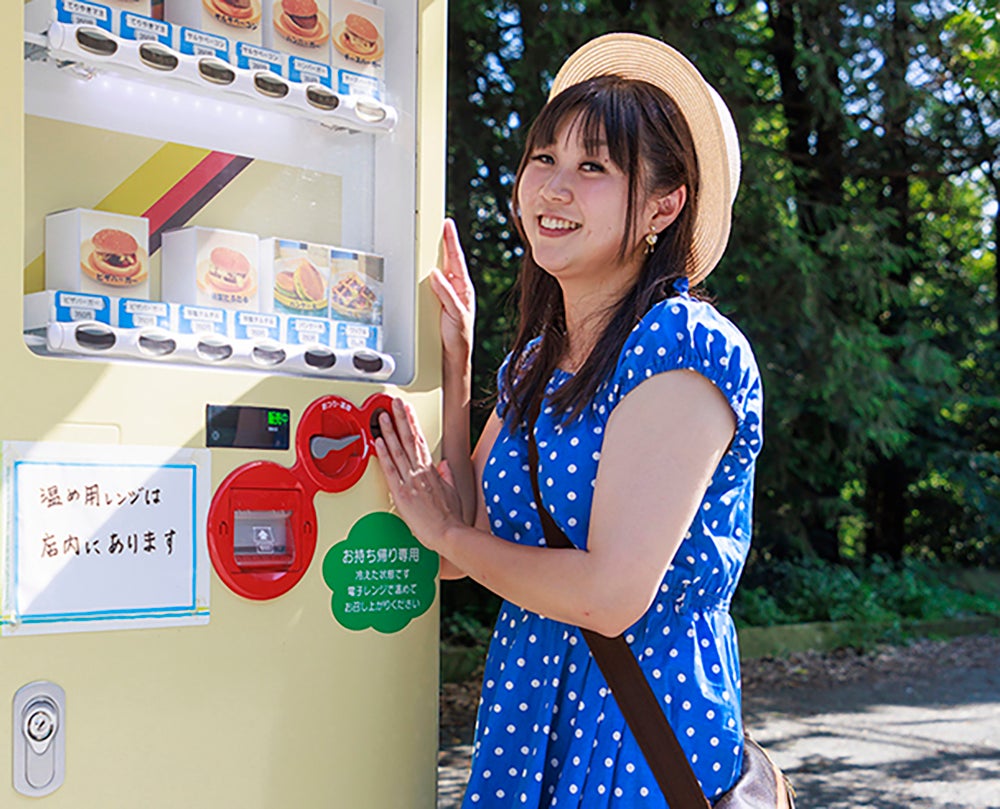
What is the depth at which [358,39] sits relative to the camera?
2070 millimetres

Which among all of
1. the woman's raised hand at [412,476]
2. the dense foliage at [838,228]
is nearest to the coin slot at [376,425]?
the woman's raised hand at [412,476]

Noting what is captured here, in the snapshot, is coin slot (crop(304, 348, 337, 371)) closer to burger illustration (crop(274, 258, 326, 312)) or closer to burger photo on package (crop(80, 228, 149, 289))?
burger illustration (crop(274, 258, 326, 312))

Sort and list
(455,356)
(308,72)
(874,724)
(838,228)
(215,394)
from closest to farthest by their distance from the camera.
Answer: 1. (215,394)
2. (308,72)
3. (455,356)
4. (874,724)
5. (838,228)

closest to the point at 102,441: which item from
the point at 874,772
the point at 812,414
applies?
the point at 874,772

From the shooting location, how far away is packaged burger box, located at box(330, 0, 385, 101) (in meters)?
2.03

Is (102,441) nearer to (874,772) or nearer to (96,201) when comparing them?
(96,201)

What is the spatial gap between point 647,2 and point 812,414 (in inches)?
159

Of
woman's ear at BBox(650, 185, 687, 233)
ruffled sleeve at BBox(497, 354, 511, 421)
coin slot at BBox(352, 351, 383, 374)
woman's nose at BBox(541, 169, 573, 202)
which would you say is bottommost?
ruffled sleeve at BBox(497, 354, 511, 421)

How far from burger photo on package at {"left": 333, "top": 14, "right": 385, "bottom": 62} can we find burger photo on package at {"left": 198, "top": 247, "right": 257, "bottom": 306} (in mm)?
442

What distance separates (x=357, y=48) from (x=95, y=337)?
0.77 metres

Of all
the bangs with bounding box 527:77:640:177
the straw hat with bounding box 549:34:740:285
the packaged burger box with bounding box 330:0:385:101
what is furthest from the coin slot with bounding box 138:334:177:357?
the straw hat with bounding box 549:34:740:285

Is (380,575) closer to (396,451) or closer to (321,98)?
(396,451)

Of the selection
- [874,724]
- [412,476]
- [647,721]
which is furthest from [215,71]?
[874,724]

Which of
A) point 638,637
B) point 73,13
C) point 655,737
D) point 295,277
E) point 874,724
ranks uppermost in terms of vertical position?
point 73,13
